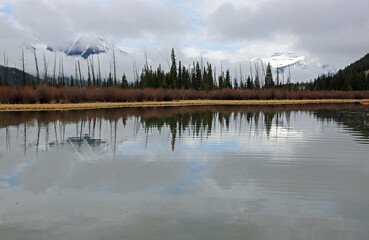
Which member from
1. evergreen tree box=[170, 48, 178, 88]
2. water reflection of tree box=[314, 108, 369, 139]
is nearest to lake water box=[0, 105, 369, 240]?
water reflection of tree box=[314, 108, 369, 139]

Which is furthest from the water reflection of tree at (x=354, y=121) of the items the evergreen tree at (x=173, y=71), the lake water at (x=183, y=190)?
the evergreen tree at (x=173, y=71)

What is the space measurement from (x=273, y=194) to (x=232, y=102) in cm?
5069

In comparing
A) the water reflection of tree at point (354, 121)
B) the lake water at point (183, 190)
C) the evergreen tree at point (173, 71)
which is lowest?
the lake water at point (183, 190)

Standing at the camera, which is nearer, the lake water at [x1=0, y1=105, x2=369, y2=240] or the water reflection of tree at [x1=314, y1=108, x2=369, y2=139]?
the lake water at [x1=0, y1=105, x2=369, y2=240]

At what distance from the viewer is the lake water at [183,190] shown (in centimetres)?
555

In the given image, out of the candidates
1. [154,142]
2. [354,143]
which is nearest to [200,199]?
[154,142]

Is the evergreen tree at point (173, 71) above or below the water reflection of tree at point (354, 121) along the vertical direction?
above

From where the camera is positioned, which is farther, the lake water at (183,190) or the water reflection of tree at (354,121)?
the water reflection of tree at (354,121)

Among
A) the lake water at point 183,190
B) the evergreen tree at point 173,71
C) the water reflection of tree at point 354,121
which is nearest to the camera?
the lake water at point 183,190

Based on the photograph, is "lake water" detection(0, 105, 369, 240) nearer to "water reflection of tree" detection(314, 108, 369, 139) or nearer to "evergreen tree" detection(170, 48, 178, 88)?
"water reflection of tree" detection(314, 108, 369, 139)

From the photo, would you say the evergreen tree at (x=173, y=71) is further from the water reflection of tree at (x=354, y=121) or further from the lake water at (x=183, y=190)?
the lake water at (x=183, y=190)

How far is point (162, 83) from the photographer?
85688 mm

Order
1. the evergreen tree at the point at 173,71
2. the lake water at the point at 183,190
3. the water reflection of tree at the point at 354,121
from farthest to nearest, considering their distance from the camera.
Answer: the evergreen tree at the point at 173,71
the water reflection of tree at the point at 354,121
the lake water at the point at 183,190

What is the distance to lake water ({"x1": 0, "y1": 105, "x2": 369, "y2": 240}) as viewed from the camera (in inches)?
219
